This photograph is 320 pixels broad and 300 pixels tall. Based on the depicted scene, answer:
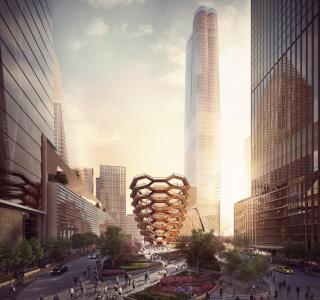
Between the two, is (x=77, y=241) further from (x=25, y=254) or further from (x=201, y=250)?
(x=201, y=250)

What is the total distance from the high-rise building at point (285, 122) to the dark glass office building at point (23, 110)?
38737mm

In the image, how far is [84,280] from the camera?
4150 centimetres

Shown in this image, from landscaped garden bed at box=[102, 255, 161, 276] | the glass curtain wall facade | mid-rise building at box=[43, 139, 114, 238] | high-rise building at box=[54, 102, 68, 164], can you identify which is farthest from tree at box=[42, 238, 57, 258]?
high-rise building at box=[54, 102, 68, 164]

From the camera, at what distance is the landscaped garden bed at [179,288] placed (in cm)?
2930

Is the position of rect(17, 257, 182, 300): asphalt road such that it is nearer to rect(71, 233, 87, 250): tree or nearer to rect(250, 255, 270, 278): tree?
rect(250, 255, 270, 278): tree

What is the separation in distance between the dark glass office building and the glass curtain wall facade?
128 feet

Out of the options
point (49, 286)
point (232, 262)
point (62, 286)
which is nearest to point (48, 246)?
point (49, 286)

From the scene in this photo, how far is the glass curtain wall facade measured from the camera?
5769 cm

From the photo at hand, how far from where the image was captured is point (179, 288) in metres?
31.9

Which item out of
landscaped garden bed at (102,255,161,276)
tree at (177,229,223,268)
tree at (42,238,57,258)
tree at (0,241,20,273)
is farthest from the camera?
tree at (42,238,57,258)

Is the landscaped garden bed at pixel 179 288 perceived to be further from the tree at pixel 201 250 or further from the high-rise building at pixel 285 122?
the high-rise building at pixel 285 122

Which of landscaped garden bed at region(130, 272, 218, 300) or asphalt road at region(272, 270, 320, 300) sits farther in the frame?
asphalt road at region(272, 270, 320, 300)

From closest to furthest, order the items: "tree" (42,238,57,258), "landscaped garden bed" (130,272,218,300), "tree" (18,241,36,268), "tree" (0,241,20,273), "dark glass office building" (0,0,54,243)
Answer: "landscaped garden bed" (130,272,218,300), "tree" (0,241,20,273), "tree" (18,241,36,268), "dark glass office building" (0,0,54,243), "tree" (42,238,57,258)

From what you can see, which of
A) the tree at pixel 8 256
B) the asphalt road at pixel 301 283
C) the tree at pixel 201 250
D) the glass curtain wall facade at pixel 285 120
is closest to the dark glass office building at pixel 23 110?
the tree at pixel 8 256
